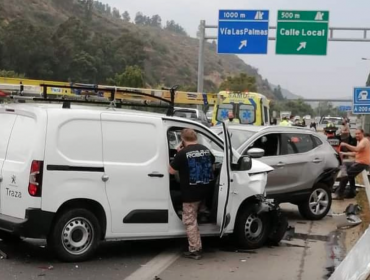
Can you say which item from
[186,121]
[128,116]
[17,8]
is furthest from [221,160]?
[17,8]

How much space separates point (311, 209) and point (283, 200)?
0.76 meters

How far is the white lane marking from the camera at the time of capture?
6.26 m

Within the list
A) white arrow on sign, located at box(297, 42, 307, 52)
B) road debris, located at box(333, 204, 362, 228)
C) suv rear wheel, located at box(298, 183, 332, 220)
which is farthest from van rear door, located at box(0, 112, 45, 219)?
white arrow on sign, located at box(297, 42, 307, 52)

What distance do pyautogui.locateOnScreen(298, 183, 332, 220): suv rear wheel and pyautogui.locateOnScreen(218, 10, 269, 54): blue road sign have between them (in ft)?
44.6

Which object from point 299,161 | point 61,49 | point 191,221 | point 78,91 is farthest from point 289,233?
point 61,49

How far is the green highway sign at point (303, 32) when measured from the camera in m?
23.1

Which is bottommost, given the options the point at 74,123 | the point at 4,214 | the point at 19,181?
the point at 4,214

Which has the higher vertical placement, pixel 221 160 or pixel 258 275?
pixel 221 160

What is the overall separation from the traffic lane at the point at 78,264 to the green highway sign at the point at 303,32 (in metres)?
16.8

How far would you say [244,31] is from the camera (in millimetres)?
23453

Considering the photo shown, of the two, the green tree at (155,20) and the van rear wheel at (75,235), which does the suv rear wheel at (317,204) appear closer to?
the van rear wheel at (75,235)

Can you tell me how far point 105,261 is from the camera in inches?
268

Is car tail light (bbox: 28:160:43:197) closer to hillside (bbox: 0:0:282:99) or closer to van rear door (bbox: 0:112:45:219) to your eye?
van rear door (bbox: 0:112:45:219)

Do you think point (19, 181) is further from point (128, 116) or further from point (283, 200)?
point (283, 200)
